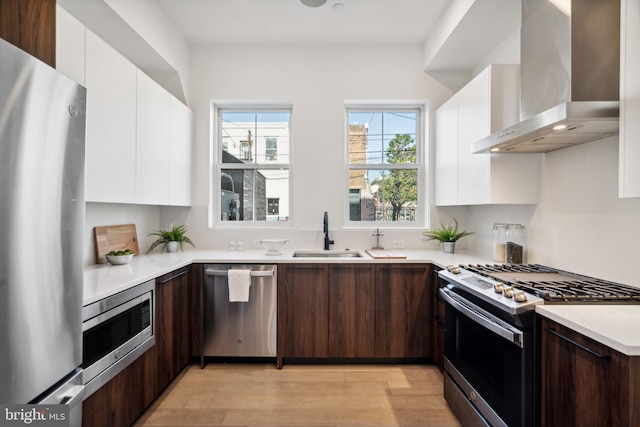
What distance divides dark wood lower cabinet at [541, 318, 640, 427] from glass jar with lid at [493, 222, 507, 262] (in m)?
1.22

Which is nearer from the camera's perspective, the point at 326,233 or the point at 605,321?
the point at 605,321

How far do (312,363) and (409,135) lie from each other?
2.60 metres

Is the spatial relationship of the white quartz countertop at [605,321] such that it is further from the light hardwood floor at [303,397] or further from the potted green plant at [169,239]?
the potted green plant at [169,239]

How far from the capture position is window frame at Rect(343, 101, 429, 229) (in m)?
3.35

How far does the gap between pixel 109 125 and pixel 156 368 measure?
5.40 ft

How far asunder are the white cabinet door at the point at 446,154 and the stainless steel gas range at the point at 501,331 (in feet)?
3.35

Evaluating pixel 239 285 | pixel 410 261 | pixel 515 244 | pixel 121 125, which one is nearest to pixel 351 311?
pixel 410 261

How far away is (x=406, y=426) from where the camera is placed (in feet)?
6.20

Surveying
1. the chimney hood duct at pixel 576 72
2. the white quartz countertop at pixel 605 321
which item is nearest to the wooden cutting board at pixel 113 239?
the white quartz countertop at pixel 605 321

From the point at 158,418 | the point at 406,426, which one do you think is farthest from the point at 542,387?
the point at 158,418

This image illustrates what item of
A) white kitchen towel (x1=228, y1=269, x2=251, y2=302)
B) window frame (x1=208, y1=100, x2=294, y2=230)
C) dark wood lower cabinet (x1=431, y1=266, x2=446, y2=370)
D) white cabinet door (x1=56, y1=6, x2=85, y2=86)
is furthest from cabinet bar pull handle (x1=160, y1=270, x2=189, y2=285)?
dark wood lower cabinet (x1=431, y1=266, x2=446, y2=370)

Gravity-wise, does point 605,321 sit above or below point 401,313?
above

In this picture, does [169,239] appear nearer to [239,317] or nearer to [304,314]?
[239,317]

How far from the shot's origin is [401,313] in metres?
2.58
